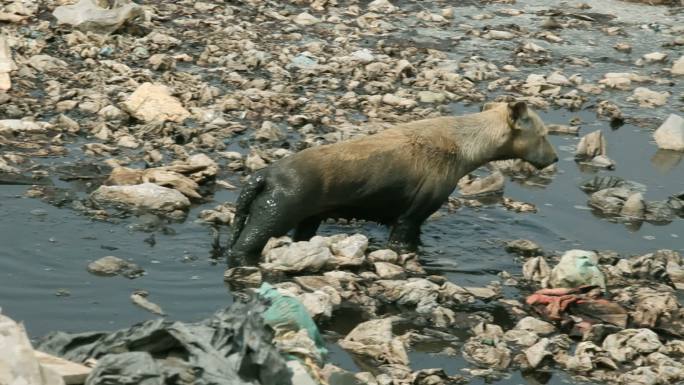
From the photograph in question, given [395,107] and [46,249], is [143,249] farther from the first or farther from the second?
[395,107]

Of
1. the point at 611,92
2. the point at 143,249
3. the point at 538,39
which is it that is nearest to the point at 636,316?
the point at 143,249

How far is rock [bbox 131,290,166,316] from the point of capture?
8.00m

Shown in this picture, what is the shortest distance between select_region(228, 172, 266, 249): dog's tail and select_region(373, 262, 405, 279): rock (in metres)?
0.98

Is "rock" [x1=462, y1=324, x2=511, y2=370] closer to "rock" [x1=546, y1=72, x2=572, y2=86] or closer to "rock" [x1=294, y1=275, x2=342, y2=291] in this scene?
"rock" [x1=294, y1=275, x2=342, y2=291]

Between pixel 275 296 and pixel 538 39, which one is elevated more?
pixel 275 296

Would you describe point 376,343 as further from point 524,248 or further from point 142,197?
point 142,197

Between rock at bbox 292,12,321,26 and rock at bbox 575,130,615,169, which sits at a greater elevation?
rock at bbox 575,130,615,169

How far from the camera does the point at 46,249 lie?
355 inches

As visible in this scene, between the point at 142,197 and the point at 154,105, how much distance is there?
271 centimetres

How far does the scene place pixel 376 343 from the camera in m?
7.59

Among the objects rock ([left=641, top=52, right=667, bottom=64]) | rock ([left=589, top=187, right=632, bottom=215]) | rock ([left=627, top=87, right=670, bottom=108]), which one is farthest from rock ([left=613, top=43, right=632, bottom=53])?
rock ([left=589, top=187, right=632, bottom=215])

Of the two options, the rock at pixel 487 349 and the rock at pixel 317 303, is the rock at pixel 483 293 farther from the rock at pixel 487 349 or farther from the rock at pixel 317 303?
the rock at pixel 317 303

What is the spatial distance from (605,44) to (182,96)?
7027 mm

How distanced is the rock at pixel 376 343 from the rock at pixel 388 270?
44.4 inches
